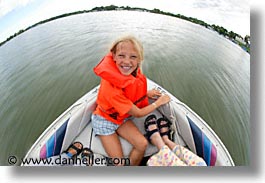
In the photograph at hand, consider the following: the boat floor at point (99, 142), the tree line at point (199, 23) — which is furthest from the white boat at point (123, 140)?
the tree line at point (199, 23)

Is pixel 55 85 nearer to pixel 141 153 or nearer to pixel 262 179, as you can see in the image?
pixel 141 153

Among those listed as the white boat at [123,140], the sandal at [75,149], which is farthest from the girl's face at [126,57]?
the sandal at [75,149]

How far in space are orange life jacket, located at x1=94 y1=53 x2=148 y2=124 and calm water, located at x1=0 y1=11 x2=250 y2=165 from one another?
65 millimetres

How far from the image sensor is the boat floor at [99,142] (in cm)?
115

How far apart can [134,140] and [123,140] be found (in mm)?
42

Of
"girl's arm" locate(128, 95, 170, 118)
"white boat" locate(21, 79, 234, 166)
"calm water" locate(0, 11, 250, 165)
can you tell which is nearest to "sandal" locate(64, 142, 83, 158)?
"white boat" locate(21, 79, 234, 166)

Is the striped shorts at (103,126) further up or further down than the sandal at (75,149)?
further up

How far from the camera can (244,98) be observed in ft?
3.84

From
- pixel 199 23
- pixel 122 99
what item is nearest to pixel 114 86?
pixel 122 99

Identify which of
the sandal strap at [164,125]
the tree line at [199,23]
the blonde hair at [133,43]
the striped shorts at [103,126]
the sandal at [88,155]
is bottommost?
the sandal at [88,155]

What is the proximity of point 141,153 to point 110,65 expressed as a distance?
33 centimetres

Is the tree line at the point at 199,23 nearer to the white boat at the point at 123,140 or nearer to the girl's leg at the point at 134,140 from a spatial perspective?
the white boat at the point at 123,140

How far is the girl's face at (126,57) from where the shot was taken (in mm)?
1088

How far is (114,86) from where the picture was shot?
109 centimetres
